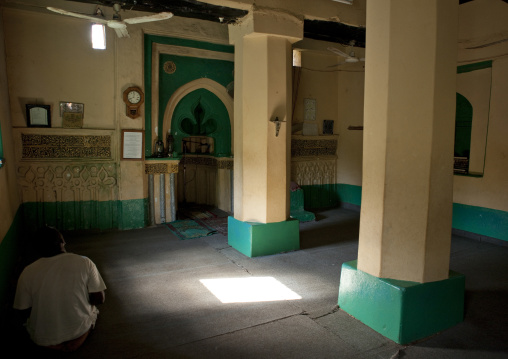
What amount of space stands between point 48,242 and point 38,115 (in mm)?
4342

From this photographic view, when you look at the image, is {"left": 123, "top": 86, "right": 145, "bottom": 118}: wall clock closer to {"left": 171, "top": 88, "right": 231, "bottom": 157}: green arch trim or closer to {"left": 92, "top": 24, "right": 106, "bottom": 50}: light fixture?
{"left": 92, "top": 24, "right": 106, "bottom": 50}: light fixture

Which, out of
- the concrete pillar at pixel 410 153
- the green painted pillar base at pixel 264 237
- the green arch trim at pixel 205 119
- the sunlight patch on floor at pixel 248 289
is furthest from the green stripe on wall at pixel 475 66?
the sunlight patch on floor at pixel 248 289

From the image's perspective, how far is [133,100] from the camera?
6.74 meters

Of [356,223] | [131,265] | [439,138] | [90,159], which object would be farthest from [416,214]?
[90,159]

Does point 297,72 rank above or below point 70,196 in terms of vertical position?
above

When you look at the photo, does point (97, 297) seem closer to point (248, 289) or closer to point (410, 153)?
point (248, 289)

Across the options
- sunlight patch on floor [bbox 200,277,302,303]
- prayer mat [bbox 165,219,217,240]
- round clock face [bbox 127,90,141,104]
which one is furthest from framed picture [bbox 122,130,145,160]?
sunlight patch on floor [bbox 200,277,302,303]

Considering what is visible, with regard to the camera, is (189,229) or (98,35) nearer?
(98,35)

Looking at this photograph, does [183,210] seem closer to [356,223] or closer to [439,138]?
[356,223]

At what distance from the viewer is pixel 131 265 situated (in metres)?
4.99

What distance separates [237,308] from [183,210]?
16.5 feet

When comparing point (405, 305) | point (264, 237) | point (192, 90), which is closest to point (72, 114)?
point (192, 90)

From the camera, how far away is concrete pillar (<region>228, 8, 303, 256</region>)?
5.22m

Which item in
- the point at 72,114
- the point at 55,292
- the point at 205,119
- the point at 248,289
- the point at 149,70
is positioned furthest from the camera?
the point at 205,119
